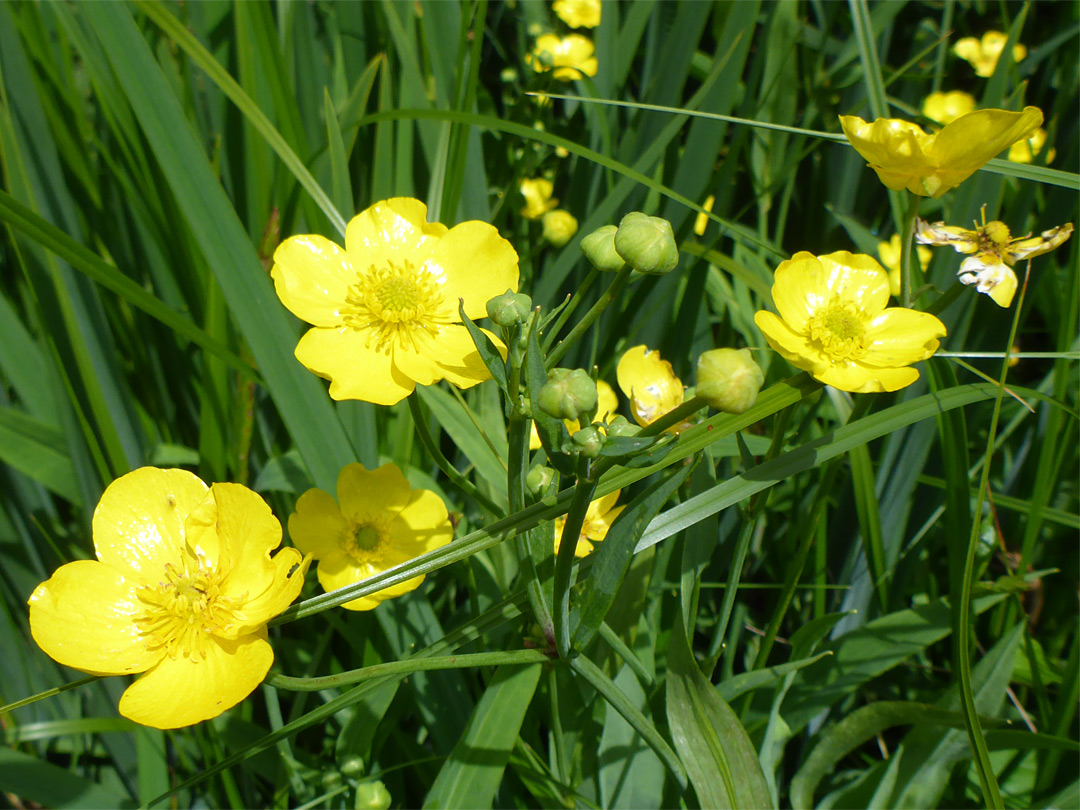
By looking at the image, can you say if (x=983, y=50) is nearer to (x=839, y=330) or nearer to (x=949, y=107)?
(x=949, y=107)

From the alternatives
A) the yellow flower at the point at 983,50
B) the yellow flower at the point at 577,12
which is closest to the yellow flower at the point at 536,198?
the yellow flower at the point at 577,12

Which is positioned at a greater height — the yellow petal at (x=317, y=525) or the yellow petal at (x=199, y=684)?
the yellow petal at (x=317, y=525)

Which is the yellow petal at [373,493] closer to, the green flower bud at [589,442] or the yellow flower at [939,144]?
the green flower bud at [589,442]

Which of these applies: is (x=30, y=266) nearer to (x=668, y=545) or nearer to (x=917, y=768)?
(x=668, y=545)

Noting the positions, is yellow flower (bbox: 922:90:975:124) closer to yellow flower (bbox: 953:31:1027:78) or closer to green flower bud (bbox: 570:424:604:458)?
yellow flower (bbox: 953:31:1027:78)

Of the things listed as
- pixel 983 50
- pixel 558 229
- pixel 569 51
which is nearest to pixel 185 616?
pixel 558 229

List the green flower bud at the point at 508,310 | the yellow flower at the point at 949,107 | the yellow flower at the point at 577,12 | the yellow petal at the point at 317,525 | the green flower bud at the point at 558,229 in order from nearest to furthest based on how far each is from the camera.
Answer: the green flower bud at the point at 508,310, the yellow petal at the point at 317,525, the green flower bud at the point at 558,229, the yellow flower at the point at 949,107, the yellow flower at the point at 577,12
